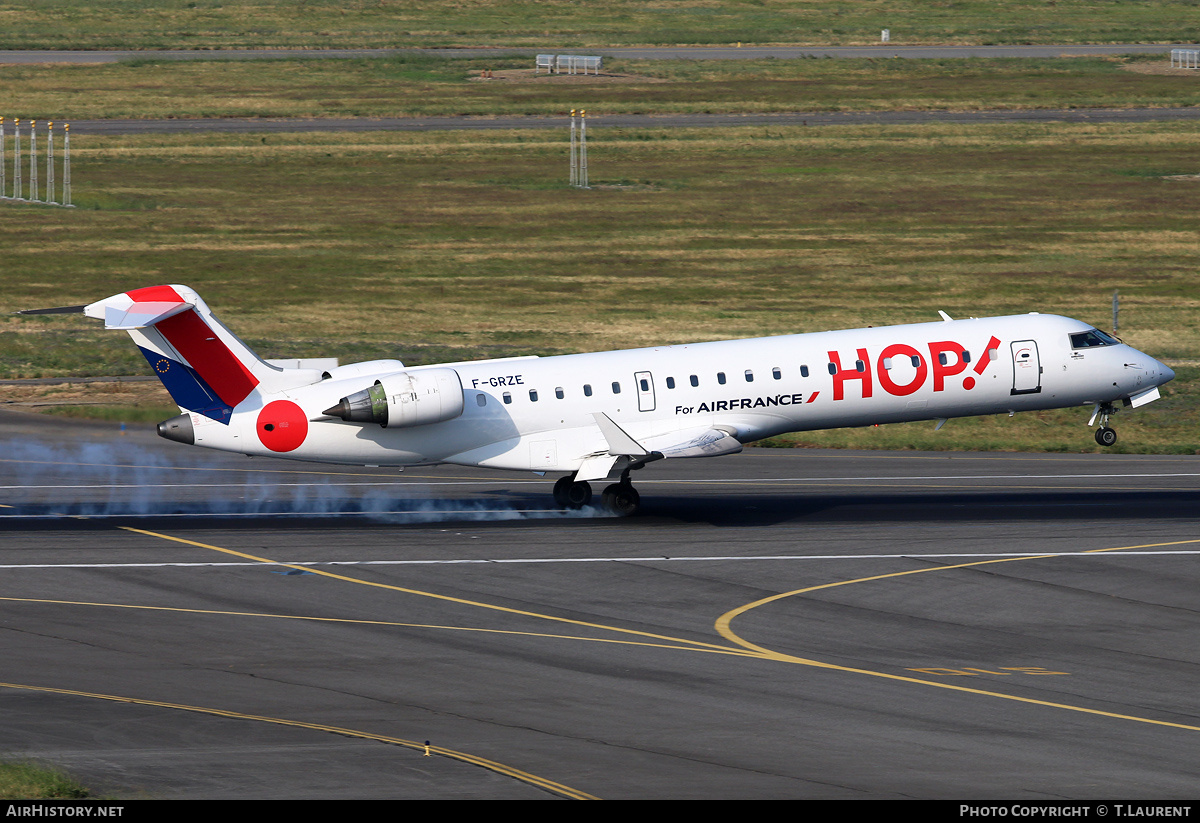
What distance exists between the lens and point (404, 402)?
33.9m

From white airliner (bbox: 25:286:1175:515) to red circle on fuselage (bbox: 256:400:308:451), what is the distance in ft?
0.10

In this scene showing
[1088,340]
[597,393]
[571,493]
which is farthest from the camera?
[1088,340]

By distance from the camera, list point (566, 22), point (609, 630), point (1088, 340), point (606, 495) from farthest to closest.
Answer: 1. point (566, 22)
2. point (1088, 340)
3. point (606, 495)
4. point (609, 630)

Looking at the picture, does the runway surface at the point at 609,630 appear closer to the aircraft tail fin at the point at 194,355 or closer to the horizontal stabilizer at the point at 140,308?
the aircraft tail fin at the point at 194,355

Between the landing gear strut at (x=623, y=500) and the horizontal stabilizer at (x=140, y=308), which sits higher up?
the horizontal stabilizer at (x=140, y=308)

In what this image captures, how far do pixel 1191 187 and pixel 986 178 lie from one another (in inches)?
403

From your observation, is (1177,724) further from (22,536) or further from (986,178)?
(986,178)

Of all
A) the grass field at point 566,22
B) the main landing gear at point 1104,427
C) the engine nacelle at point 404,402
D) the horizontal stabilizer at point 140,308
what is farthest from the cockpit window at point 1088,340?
the grass field at point 566,22

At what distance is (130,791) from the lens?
59.1ft

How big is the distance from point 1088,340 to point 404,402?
16331 mm

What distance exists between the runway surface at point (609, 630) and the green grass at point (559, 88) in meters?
67.5

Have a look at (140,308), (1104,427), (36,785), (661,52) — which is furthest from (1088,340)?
(661,52)

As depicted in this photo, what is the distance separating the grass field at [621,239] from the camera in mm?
57625

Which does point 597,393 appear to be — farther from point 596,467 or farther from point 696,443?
point 696,443
